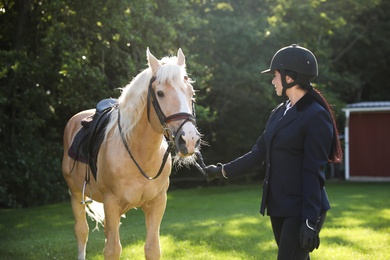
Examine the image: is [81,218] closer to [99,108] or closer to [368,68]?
[99,108]

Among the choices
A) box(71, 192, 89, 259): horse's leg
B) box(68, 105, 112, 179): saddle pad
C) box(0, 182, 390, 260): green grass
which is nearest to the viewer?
box(68, 105, 112, 179): saddle pad

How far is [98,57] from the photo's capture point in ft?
46.8

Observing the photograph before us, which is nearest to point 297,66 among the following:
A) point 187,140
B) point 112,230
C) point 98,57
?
point 187,140

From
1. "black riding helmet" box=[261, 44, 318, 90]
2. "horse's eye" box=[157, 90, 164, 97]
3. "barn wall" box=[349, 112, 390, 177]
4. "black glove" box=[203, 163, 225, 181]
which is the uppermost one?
"black riding helmet" box=[261, 44, 318, 90]

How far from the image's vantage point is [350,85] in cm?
2600

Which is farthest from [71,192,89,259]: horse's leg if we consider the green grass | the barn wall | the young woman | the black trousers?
the barn wall

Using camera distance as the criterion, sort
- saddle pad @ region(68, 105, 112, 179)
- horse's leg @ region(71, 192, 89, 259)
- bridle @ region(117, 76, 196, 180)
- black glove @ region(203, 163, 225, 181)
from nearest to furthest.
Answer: bridle @ region(117, 76, 196, 180) → black glove @ region(203, 163, 225, 181) → saddle pad @ region(68, 105, 112, 179) → horse's leg @ region(71, 192, 89, 259)

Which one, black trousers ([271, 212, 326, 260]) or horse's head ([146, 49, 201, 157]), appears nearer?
black trousers ([271, 212, 326, 260])

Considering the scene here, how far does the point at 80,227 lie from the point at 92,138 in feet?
5.06

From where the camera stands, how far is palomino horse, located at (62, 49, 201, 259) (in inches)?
177

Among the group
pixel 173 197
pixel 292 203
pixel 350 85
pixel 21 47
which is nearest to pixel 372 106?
pixel 350 85

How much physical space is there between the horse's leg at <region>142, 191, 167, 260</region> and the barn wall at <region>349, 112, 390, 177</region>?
1855 cm

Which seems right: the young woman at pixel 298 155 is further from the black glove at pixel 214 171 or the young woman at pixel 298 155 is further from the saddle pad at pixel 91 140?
the saddle pad at pixel 91 140

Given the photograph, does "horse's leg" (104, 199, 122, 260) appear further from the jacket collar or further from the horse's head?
the jacket collar
